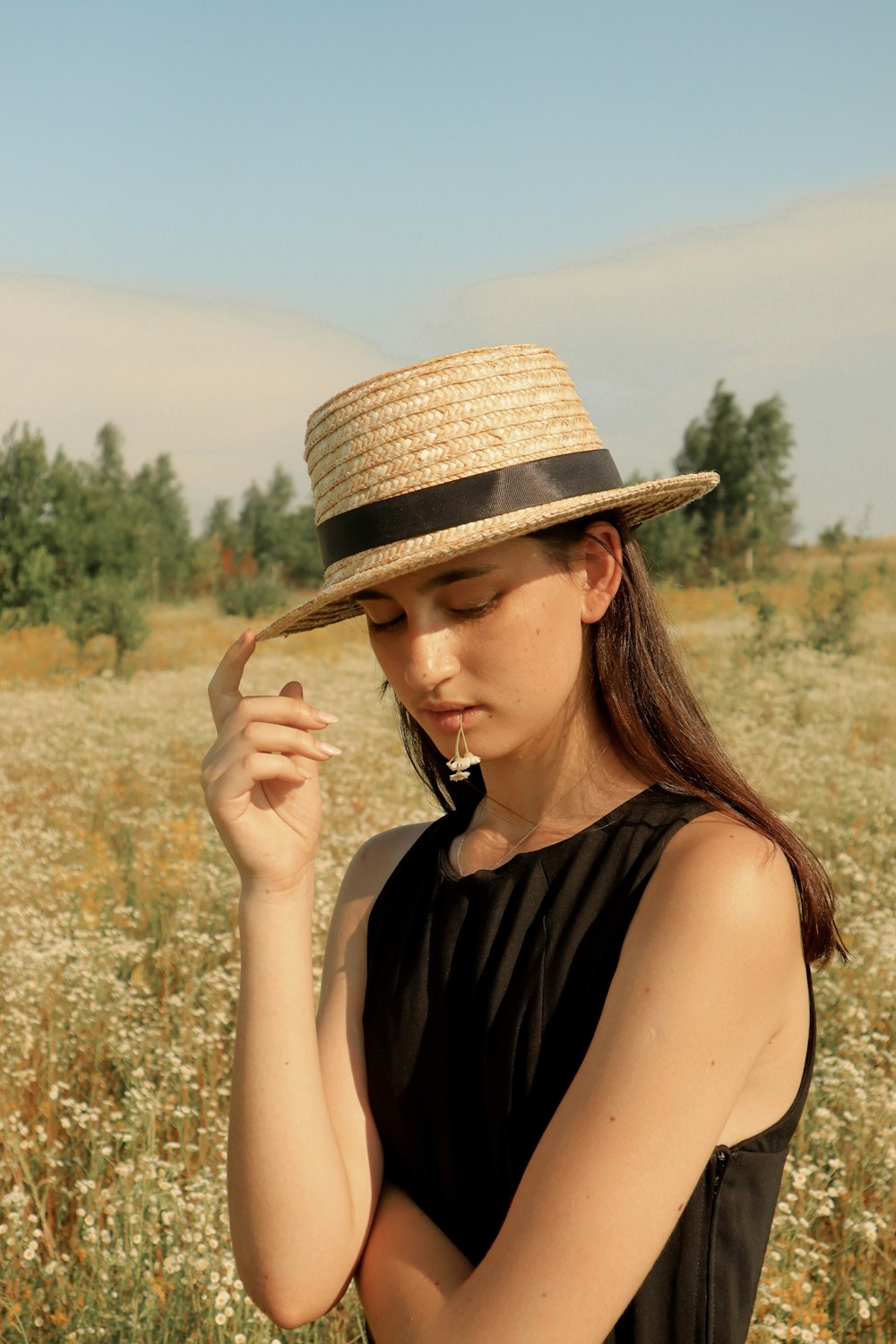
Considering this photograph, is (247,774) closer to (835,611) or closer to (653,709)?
(653,709)

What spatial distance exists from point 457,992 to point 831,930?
502 mm

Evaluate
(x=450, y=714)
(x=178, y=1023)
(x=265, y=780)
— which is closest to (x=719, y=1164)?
(x=450, y=714)

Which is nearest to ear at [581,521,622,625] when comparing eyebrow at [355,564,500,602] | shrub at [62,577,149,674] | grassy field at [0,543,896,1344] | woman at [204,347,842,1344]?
woman at [204,347,842,1344]

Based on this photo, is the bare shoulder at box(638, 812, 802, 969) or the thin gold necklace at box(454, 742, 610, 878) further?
the thin gold necklace at box(454, 742, 610, 878)

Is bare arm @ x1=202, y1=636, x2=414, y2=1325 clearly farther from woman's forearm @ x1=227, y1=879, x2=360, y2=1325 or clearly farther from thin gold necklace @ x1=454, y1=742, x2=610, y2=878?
thin gold necklace @ x1=454, y1=742, x2=610, y2=878

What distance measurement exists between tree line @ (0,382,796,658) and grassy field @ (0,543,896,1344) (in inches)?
57.9

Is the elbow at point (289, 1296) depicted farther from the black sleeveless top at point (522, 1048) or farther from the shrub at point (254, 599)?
the shrub at point (254, 599)

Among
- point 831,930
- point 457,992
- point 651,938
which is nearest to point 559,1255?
point 651,938

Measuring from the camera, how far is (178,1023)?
328 cm

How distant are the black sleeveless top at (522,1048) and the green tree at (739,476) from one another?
1167 inches

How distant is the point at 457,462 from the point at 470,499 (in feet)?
0.18

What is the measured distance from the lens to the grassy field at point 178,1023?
2174mm

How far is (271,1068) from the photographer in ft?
4.59

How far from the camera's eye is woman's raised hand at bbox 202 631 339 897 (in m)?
1.42
